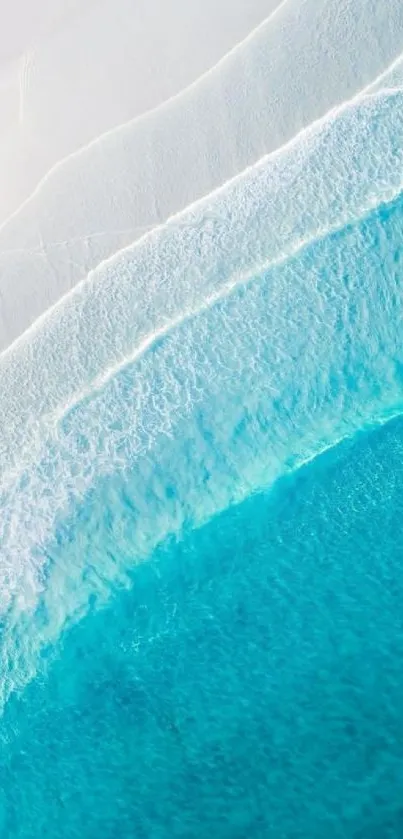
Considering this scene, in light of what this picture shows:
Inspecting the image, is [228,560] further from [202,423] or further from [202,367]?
[202,367]

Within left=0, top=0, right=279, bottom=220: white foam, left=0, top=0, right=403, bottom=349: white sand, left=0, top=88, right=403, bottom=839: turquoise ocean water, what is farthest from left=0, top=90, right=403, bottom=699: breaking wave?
left=0, top=0, right=279, bottom=220: white foam

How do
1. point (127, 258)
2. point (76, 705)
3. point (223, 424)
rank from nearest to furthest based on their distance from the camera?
1. point (76, 705)
2. point (223, 424)
3. point (127, 258)

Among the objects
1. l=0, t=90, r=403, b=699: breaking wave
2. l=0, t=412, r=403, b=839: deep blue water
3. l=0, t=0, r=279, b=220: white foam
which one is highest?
l=0, t=0, r=279, b=220: white foam

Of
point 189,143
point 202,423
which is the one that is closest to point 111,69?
point 189,143

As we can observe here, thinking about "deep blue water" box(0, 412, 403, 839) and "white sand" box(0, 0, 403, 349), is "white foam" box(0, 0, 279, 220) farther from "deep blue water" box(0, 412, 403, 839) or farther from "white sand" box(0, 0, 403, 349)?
"deep blue water" box(0, 412, 403, 839)

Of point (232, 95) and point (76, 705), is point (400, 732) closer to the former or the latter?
point (76, 705)

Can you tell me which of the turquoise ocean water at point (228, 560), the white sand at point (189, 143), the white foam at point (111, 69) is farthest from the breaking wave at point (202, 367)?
the white foam at point (111, 69)

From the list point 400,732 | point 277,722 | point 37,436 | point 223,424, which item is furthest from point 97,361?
point 400,732
